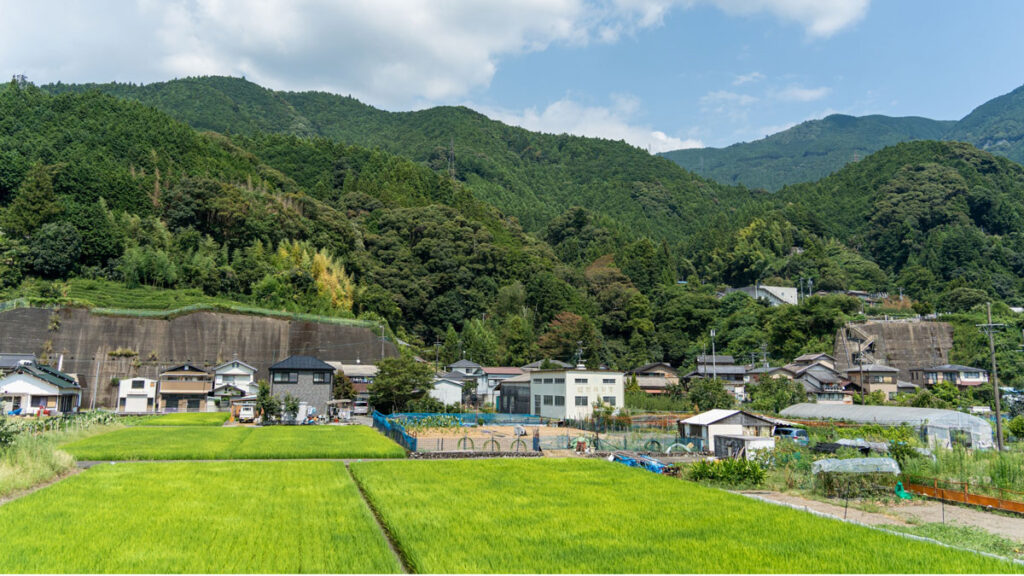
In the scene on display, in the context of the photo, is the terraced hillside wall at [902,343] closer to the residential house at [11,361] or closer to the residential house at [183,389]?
the residential house at [183,389]

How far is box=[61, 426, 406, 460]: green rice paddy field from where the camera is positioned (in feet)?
69.9

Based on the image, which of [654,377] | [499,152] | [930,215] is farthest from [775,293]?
[499,152]

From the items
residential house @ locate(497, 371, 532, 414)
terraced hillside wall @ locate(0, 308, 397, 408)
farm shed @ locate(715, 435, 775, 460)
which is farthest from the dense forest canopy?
farm shed @ locate(715, 435, 775, 460)

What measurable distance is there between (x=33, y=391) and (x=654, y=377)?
46318 mm

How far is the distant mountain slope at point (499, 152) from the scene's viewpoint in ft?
375

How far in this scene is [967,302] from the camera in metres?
62.6

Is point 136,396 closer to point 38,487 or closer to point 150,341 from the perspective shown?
point 150,341

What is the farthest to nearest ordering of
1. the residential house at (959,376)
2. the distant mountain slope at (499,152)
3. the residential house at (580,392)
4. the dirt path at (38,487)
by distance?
the distant mountain slope at (499,152)
the residential house at (959,376)
the residential house at (580,392)
the dirt path at (38,487)

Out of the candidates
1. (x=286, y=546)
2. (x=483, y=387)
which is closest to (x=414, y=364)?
(x=483, y=387)

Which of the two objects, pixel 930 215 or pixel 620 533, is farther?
pixel 930 215

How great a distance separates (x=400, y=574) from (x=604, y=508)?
6071 millimetres

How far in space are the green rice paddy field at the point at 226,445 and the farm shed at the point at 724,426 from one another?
500 inches

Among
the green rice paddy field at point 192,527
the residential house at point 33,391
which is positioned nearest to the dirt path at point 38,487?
the green rice paddy field at point 192,527

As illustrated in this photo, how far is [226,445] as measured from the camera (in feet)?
78.0
